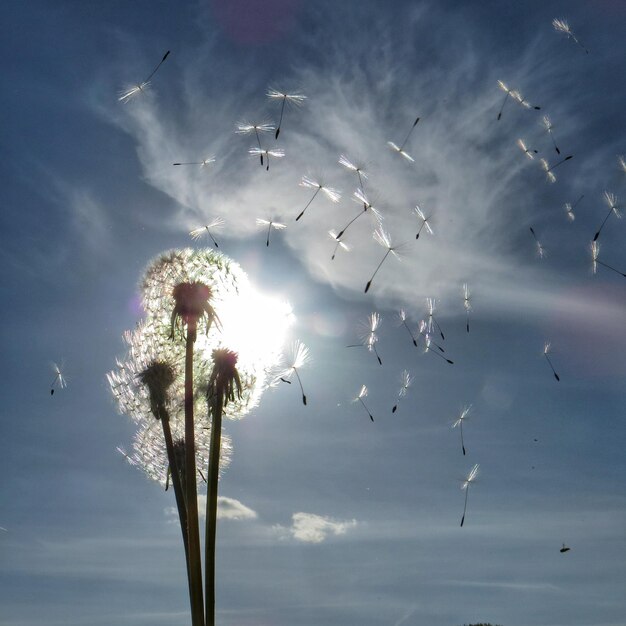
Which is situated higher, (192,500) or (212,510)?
(192,500)

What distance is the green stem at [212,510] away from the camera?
85.3 ft

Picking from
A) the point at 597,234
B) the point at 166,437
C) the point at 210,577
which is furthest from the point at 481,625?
the point at 597,234

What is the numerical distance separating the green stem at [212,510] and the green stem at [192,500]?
0.99 feet

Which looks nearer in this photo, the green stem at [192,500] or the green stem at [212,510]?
the green stem at [192,500]

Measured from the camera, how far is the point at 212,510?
1080 inches

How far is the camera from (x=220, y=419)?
2989 centimetres

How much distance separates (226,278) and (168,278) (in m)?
2.84

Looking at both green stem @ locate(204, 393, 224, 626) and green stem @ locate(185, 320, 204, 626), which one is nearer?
green stem @ locate(185, 320, 204, 626)

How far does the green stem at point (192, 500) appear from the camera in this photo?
25.8 meters

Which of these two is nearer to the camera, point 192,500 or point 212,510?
point 212,510

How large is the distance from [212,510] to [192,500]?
3.13 feet

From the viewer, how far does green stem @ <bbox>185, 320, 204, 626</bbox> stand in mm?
25797

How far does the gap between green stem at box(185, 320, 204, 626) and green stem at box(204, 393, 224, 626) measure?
0.99 ft

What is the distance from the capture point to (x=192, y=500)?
2769 cm
